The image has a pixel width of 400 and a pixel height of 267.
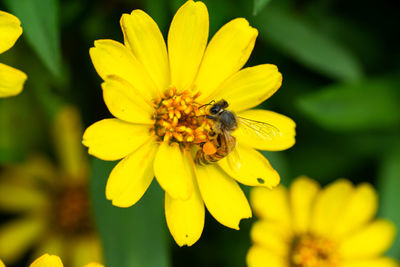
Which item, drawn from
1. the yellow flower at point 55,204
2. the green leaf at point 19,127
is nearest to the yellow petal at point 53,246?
the yellow flower at point 55,204

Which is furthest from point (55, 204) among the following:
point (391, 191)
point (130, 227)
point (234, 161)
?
point (391, 191)

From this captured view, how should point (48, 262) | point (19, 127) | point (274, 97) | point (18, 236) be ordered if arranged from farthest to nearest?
point (274, 97)
point (18, 236)
point (19, 127)
point (48, 262)

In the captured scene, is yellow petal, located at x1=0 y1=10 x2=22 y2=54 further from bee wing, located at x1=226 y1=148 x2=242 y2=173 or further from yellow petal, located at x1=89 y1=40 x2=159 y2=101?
bee wing, located at x1=226 y1=148 x2=242 y2=173

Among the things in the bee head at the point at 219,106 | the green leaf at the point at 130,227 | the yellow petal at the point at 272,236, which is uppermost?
the bee head at the point at 219,106

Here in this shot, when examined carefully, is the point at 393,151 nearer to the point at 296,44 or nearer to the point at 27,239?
the point at 296,44

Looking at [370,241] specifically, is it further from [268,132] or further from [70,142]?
[70,142]

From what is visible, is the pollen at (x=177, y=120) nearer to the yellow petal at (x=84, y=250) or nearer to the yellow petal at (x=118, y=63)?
the yellow petal at (x=118, y=63)
